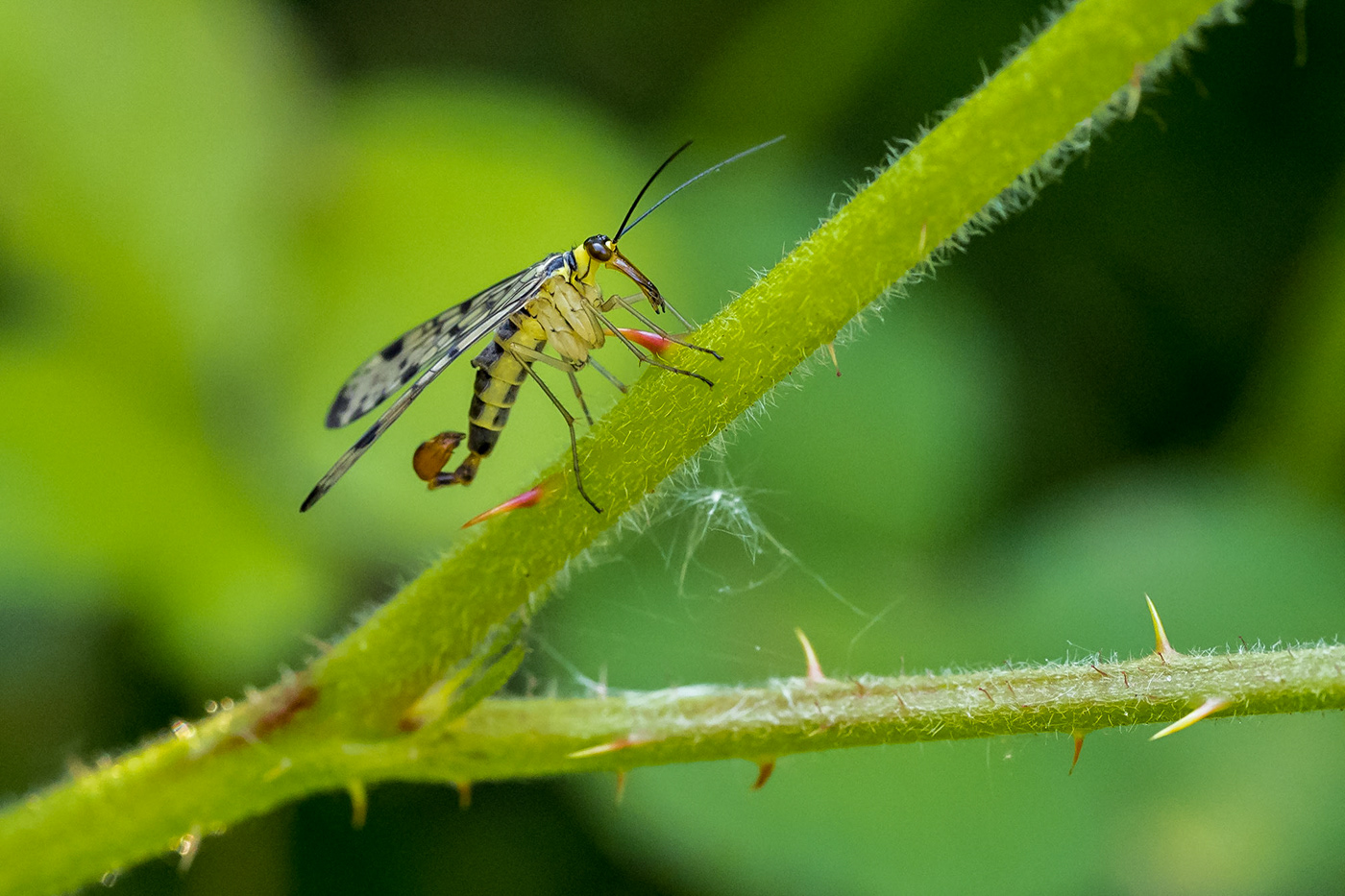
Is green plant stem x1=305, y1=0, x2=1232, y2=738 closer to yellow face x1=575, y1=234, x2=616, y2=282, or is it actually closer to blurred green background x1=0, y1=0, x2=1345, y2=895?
yellow face x1=575, y1=234, x2=616, y2=282

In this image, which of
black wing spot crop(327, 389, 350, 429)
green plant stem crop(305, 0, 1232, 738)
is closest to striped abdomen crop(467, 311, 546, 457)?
black wing spot crop(327, 389, 350, 429)

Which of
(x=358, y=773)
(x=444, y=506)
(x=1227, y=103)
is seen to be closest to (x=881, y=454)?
(x=444, y=506)

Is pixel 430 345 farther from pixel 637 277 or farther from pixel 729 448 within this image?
pixel 729 448

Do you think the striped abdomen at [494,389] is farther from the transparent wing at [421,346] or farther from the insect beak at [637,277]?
the insect beak at [637,277]

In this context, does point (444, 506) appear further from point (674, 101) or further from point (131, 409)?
point (674, 101)

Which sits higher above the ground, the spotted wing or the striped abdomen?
the spotted wing

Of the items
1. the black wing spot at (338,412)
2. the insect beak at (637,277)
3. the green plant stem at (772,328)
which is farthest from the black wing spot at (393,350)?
the green plant stem at (772,328)
